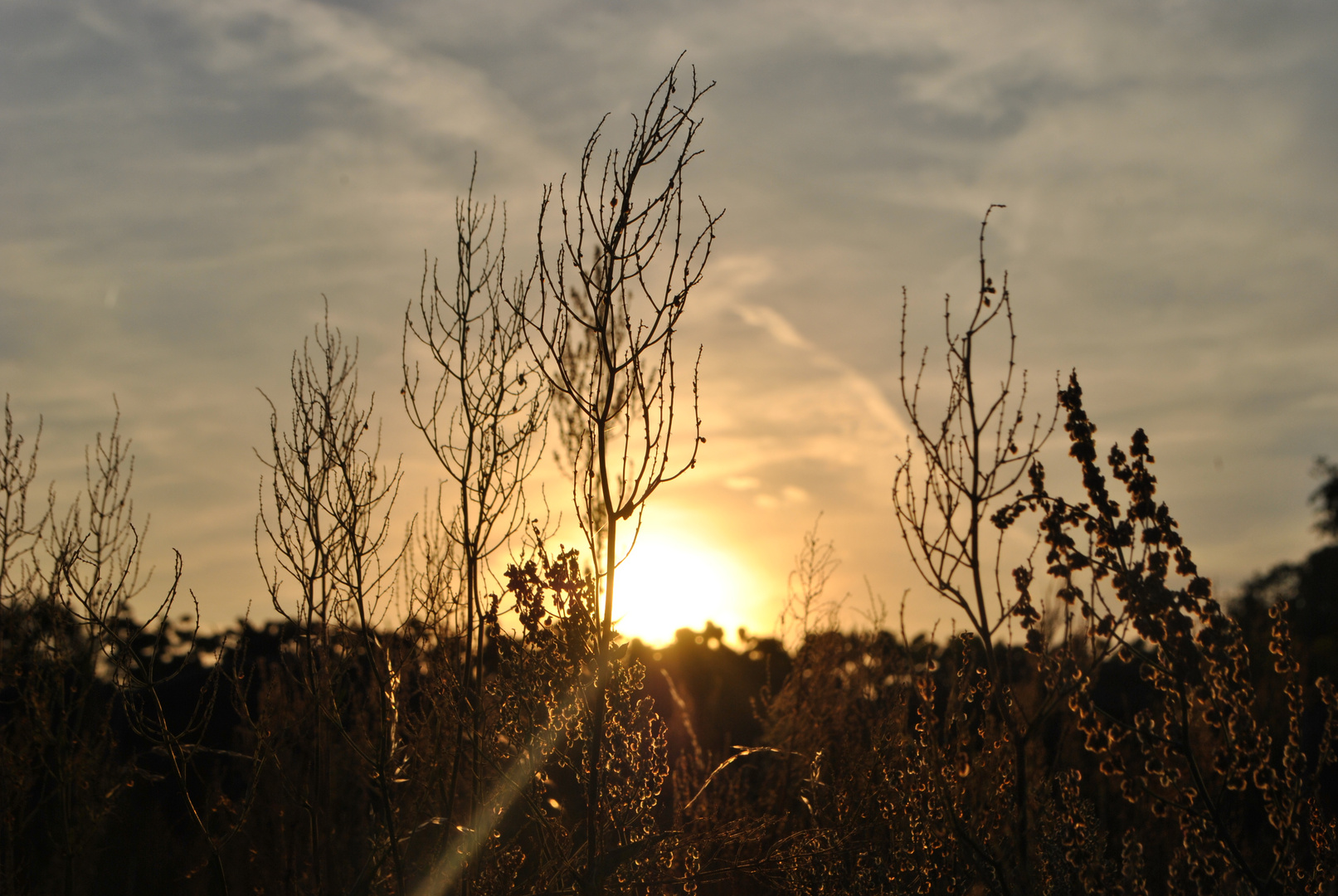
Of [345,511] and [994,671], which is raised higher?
[345,511]

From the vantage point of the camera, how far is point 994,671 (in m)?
3.42

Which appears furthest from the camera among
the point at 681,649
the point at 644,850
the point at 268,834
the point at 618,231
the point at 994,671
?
the point at 681,649

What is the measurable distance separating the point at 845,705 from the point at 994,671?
437cm

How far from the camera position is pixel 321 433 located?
5.41 meters

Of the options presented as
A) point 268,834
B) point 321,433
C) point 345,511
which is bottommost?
point 268,834

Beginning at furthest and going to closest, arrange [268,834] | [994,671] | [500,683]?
1. [268,834]
2. [500,683]
3. [994,671]

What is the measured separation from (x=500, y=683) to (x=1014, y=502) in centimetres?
287

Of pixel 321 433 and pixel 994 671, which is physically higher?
pixel 321 433

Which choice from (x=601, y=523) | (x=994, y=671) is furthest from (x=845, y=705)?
(x=994, y=671)

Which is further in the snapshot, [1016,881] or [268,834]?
[268,834]

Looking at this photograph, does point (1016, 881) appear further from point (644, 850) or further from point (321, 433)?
point (321, 433)

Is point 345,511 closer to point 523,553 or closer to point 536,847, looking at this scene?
point 523,553

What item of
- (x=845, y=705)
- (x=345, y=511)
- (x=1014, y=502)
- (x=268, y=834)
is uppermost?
(x=345, y=511)

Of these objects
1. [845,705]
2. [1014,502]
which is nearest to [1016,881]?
[1014,502]
